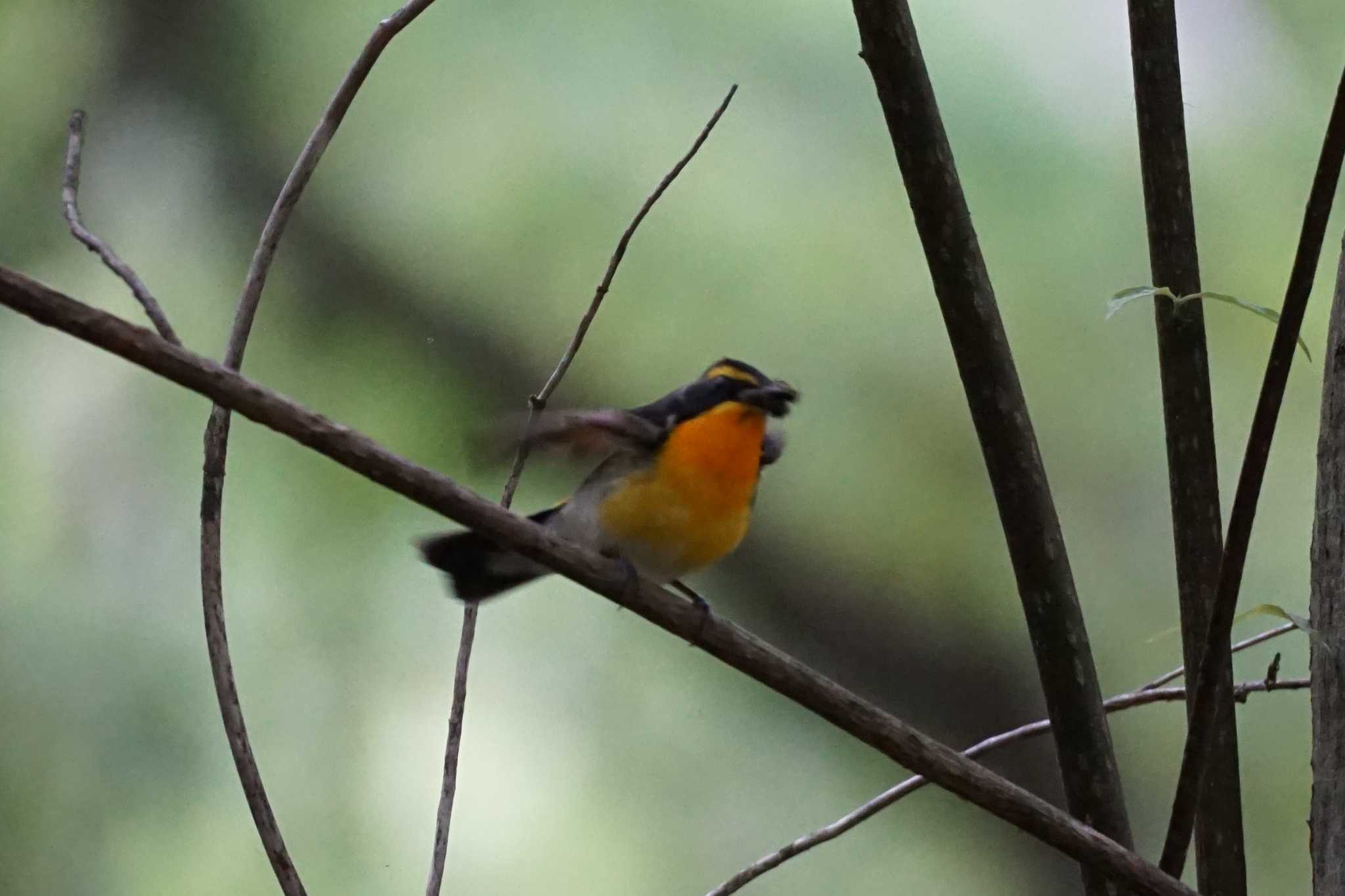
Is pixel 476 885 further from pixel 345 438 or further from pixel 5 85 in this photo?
pixel 5 85

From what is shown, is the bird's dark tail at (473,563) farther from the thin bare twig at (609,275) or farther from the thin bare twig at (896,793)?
the thin bare twig at (896,793)

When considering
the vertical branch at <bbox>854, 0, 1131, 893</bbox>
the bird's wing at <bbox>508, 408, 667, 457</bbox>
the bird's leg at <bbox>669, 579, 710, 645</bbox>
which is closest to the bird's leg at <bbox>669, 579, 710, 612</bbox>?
the bird's leg at <bbox>669, 579, 710, 645</bbox>

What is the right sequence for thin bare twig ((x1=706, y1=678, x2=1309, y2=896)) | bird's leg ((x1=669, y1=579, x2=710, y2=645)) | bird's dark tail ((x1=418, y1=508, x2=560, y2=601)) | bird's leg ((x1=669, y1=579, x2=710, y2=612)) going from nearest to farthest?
bird's leg ((x1=669, y1=579, x2=710, y2=645))
bird's leg ((x1=669, y1=579, x2=710, y2=612))
thin bare twig ((x1=706, y1=678, x2=1309, y2=896))
bird's dark tail ((x1=418, y1=508, x2=560, y2=601))

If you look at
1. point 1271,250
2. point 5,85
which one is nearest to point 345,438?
point 5,85

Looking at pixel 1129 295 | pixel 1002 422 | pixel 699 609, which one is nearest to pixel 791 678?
pixel 699 609

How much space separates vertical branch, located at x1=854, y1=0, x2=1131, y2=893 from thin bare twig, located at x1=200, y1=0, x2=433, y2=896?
435 millimetres

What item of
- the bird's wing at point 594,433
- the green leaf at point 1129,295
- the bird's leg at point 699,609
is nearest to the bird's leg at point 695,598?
the bird's leg at point 699,609

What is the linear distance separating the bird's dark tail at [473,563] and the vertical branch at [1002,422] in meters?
0.46

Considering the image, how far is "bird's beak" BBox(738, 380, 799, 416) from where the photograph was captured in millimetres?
1181

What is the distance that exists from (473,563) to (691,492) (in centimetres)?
23

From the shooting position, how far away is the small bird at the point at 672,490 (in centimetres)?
118

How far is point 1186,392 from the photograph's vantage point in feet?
3.36

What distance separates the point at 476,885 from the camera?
5.43 ft

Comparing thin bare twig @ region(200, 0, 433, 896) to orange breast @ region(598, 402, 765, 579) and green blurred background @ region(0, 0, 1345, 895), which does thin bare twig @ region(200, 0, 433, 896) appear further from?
green blurred background @ region(0, 0, 1345, 895)
